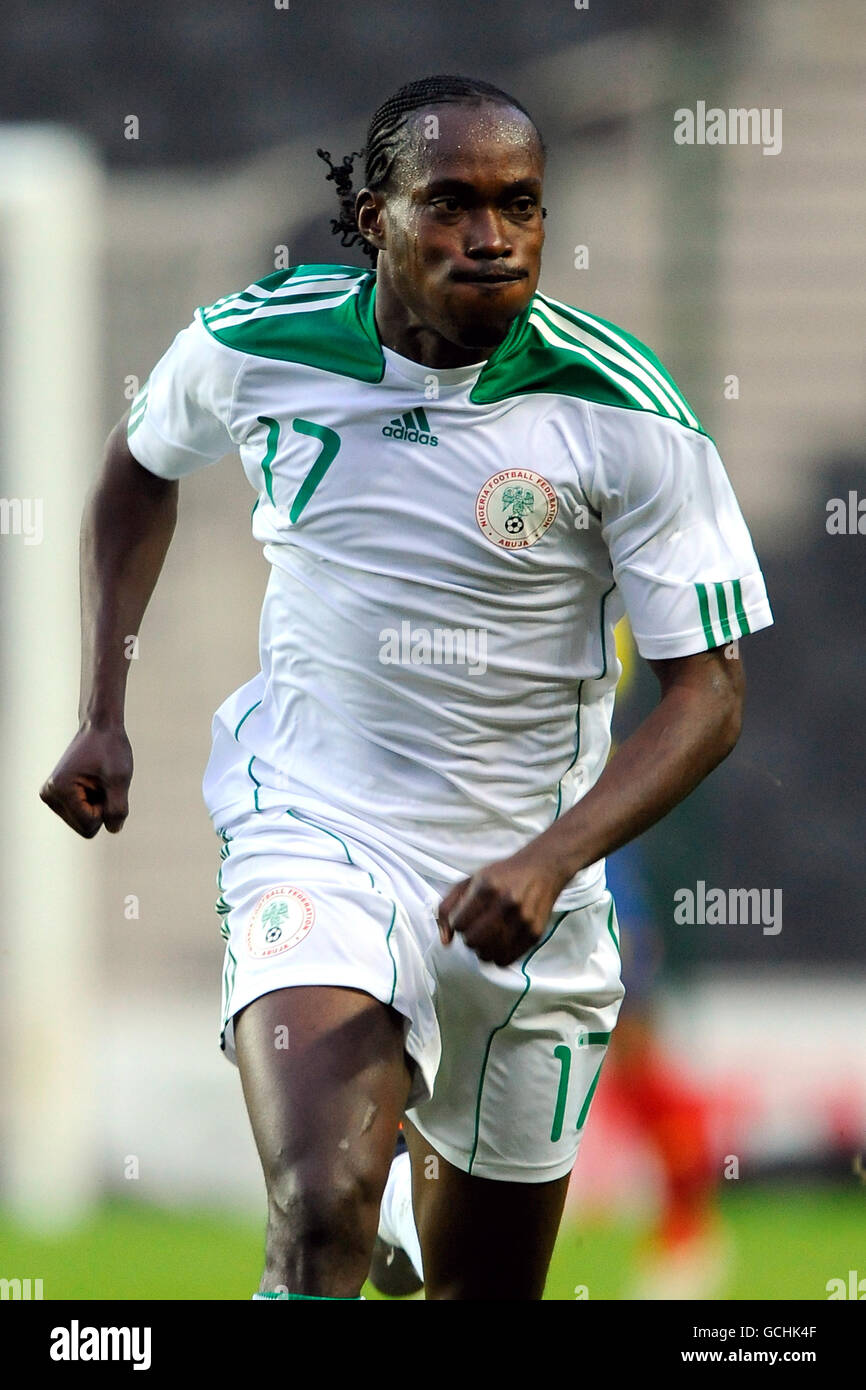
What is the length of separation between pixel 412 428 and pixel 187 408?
454 mm

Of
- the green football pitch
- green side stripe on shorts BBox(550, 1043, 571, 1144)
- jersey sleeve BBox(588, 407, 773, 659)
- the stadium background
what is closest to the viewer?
jersey sleeve BBox(588, 407, 773, 659)

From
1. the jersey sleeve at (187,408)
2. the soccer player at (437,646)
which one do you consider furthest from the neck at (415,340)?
the jersey sleeve at (187,408)

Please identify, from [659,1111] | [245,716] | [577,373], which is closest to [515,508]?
[577,373]

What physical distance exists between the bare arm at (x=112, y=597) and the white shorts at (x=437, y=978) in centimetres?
23

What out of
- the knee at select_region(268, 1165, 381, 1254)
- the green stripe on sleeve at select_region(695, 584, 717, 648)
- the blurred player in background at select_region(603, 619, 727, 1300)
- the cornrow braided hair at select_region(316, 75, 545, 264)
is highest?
the cornrow braided hair at select_region(316, 75, 545, 264)

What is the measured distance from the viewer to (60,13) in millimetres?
7078

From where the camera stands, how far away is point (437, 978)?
305 centimetres

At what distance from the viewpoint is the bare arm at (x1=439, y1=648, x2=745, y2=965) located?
2518mm

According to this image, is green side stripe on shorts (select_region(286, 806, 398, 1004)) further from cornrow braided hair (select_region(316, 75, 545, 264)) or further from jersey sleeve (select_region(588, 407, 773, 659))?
cornrow braided hair (select_region(316, 75, 545, 264))

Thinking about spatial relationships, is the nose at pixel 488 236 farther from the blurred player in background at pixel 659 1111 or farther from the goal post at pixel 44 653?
the goal post at pixel 44 653

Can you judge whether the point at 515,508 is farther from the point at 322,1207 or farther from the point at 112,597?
the point at 322,1207

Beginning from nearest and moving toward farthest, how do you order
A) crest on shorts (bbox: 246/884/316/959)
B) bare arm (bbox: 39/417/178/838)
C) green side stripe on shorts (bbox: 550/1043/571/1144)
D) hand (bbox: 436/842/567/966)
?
hand (bbox: 436/842/567/966), crest on shorts (bbox: 246/884/316/959), bare arm (bbox: 39/417/178/838), green side stripe on shorts (bbox: 550/1043/571/1144)

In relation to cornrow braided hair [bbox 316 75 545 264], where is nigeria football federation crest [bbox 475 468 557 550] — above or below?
below

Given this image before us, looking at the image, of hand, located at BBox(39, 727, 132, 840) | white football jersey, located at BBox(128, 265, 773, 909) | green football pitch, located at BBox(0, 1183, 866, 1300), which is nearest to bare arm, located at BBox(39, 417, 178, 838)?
hand, located at BBox(39, 727, 132, 840)
